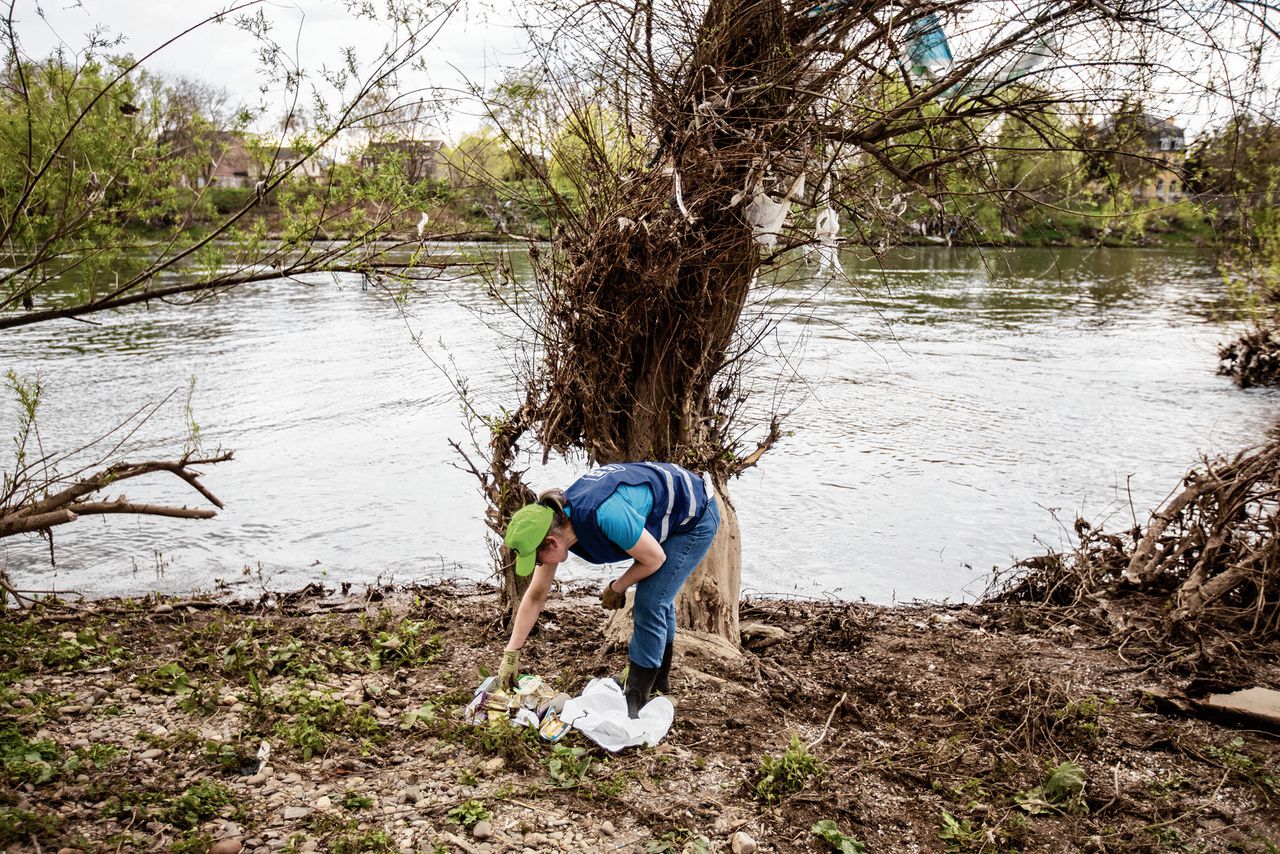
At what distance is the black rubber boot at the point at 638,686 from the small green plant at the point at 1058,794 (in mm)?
1681

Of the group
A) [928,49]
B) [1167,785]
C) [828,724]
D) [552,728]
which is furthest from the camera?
[928,49]

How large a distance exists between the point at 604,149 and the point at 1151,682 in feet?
14.0

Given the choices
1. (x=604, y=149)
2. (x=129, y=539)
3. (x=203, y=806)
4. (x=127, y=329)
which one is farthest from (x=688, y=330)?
(x=127, y=329)

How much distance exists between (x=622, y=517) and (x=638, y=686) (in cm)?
98

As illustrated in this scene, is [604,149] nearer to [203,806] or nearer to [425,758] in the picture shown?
[425,758]

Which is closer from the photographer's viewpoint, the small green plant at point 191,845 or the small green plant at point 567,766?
the small green plant at point 191,845

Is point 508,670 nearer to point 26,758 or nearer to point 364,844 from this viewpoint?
point 364,844

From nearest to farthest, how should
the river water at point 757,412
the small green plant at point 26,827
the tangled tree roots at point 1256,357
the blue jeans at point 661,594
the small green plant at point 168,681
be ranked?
the small green plant at point 26,827 < the blue jeans at point 661,594 < the small green plant at point 168,681 < the river water at point 757,412 < the tangled tree roots at point 1256,357

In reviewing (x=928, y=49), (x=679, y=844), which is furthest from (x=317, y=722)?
(x=928, y=49)

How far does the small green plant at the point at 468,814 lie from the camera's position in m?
3.70

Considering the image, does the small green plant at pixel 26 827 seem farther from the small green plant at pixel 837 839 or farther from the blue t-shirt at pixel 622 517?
the small green plant at pixel 837 839

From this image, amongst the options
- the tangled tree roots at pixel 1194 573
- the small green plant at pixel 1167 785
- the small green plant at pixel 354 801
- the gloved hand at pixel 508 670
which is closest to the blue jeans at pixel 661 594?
the gloved hand at pixel 508 670

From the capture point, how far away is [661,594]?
4590 mm

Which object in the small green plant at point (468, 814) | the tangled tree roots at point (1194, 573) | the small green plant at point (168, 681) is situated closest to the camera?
the small green plant at point (468, 814)
